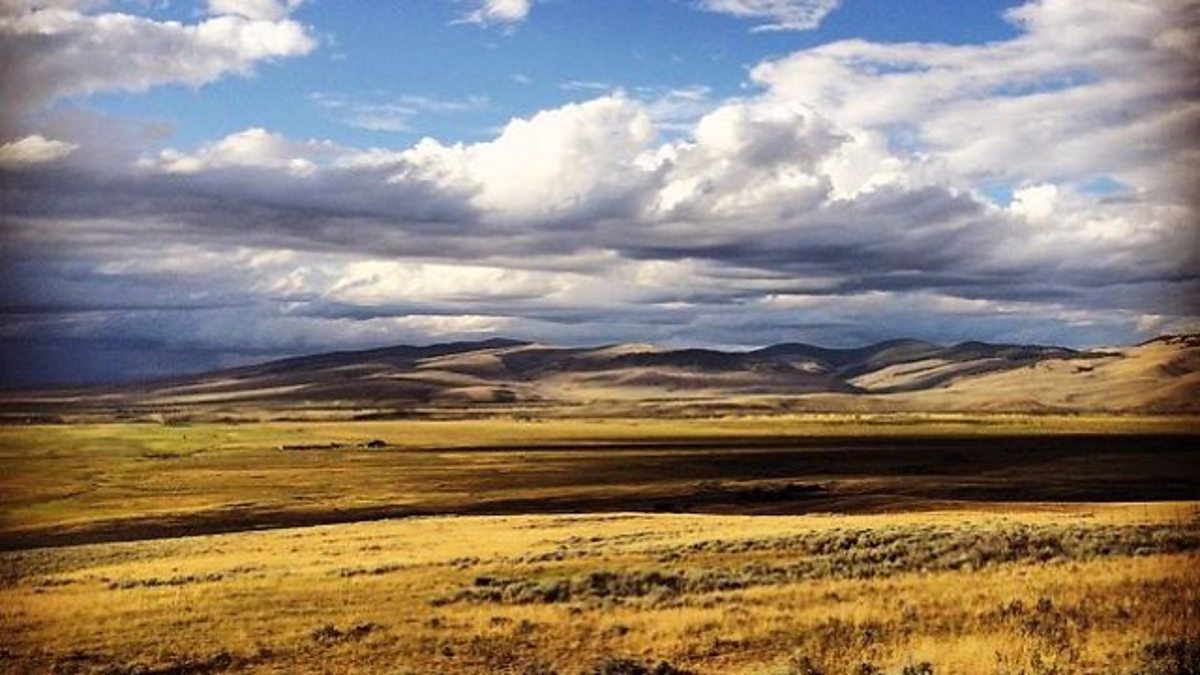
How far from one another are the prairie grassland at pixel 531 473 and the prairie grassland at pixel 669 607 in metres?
34.5

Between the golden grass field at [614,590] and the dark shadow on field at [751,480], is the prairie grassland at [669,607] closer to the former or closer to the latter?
the golden grass field at [614,590]

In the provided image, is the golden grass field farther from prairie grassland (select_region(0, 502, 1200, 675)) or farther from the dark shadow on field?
the dark shadow on field

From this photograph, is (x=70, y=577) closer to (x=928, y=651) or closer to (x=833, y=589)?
(x=833, y=589)

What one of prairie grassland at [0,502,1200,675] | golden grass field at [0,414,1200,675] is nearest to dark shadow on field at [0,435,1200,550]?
golden grass field at [0,414,1200,675]

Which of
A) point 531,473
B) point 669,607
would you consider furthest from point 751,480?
point 669,607

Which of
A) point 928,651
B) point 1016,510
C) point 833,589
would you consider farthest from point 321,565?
point 1016,510

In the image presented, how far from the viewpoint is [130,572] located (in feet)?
132

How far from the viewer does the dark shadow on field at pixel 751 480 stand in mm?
73062

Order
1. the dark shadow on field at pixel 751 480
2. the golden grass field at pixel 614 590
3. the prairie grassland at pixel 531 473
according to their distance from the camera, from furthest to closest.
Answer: the prairie grassland at pixel 531 473, the dark shadow on field at pixel 751 480, the golden grass field at pixel 614 590

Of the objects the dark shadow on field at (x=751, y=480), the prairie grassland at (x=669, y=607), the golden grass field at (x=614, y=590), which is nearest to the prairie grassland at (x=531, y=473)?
the dark shadow on field at (x=751, y=480)

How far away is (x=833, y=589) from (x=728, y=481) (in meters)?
68.3

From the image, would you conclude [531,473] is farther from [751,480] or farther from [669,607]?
[669,607]

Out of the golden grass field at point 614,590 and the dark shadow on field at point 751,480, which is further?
the dark shadow on field at point 751,480

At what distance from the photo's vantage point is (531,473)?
106375 millimetres
